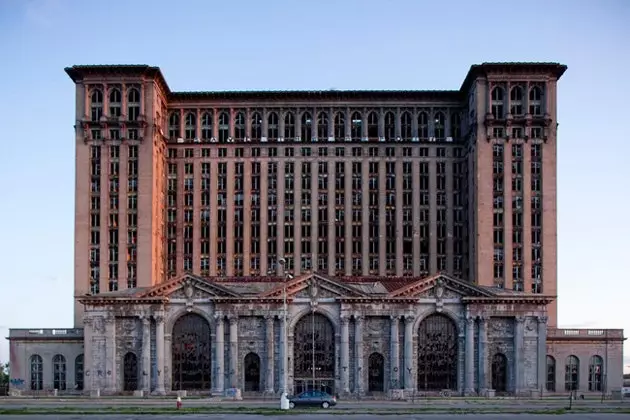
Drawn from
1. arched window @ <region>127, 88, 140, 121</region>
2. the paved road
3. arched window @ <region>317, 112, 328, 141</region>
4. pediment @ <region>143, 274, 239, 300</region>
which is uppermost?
arched window @ <region>127, 88, 140, 121</region>

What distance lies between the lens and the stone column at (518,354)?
458 ft

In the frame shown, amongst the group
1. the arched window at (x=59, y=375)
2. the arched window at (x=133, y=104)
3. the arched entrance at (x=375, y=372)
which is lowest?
the arched window at (x=59, y=375)

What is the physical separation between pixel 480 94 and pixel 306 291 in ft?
195

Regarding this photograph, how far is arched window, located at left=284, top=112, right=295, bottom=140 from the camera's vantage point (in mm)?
191250

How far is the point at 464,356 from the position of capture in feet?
460

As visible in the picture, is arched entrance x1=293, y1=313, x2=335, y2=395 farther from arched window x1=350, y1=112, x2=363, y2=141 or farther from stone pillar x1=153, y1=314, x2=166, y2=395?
arched window x1=350, y1=112, x2=363, y2=141

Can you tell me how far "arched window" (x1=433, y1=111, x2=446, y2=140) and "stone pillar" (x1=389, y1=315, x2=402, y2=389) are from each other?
198 ft

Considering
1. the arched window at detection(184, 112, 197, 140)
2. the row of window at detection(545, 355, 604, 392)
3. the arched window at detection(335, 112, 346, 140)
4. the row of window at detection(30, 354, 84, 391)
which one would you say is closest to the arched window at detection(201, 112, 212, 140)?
the arched window at detection(184, 112, 197, 140)

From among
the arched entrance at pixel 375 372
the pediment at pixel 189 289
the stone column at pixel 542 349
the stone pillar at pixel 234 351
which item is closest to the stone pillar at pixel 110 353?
the pediment at pixel 189 289

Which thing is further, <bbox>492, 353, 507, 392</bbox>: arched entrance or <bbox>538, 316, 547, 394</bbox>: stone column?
<bbox>492, 353, 507, 392</bbox>: arched entrance

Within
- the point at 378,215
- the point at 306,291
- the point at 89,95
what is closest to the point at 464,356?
Answer: the point at 306,291

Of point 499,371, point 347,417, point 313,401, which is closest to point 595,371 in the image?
point 499,371

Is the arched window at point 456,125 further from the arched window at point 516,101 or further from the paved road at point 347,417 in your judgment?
the paved road at point 347,417

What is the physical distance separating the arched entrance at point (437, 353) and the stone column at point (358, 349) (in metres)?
8.44
